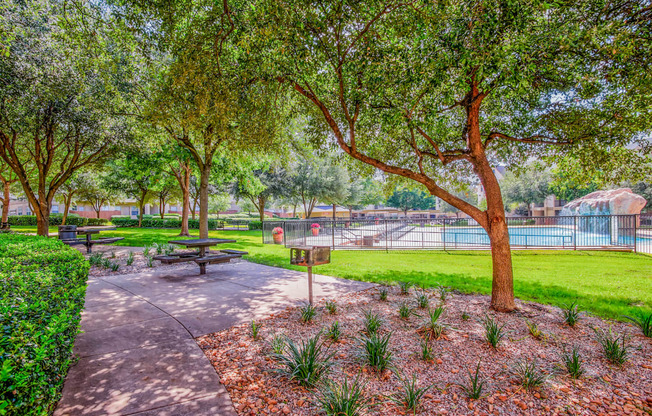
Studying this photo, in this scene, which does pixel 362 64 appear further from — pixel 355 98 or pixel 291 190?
pixel 291 190

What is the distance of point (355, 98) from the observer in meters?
6.47

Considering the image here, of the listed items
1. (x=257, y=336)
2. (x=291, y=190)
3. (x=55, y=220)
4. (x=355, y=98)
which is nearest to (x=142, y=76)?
(x=355, y=98)

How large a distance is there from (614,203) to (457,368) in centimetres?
2352

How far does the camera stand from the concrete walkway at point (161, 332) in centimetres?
280

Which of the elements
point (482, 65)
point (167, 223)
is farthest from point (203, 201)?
point (167, 223)

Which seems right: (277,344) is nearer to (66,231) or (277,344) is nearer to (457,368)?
(457,368)

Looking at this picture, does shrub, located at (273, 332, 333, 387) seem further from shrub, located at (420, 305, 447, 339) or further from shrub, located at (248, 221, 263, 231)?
shrub, located at (248, 221, 263, 231)

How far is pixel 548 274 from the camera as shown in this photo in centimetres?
888

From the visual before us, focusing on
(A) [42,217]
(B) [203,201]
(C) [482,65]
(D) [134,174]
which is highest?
(D) [134,174]

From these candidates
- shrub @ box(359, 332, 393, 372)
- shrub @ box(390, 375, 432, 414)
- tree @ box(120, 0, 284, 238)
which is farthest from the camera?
tree @ box(120, 0, 284, 238)

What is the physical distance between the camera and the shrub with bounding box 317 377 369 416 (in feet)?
8.26

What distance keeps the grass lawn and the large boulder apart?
9548 mm

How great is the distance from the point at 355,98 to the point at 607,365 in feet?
18.4

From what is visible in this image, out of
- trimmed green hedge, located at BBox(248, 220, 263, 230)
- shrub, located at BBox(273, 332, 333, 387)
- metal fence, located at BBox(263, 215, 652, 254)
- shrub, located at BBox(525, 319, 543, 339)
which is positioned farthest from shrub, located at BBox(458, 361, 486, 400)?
trimmed green hedge, located at BBox(248, 220, 263, 230)
